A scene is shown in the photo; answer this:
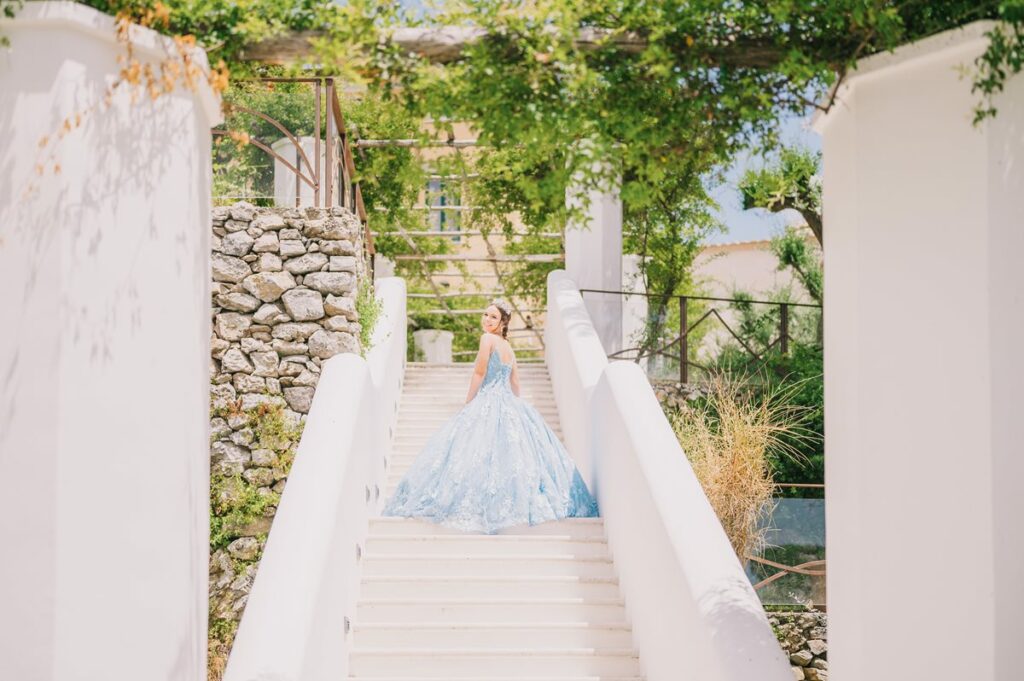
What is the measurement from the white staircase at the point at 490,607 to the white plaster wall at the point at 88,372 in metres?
2.23

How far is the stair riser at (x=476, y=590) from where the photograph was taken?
6086 millimetres

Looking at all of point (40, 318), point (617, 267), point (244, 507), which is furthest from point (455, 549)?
point (617, 267)

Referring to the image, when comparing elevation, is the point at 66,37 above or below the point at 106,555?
above

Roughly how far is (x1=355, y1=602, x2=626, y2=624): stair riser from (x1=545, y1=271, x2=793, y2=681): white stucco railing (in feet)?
0.62

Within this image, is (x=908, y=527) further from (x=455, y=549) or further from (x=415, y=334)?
(x=415, y=334)

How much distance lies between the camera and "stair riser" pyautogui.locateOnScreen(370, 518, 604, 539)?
6766mm

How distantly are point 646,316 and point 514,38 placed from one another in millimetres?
9882

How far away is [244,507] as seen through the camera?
29.8 ft

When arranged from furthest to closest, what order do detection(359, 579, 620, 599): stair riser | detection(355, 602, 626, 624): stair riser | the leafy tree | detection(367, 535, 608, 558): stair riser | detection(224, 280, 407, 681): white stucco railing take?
detection(367, 535, 608, 558): stair riser, detection(359, 579, 620, 599): stair riser, detection(355, 602, 626, 624): stair riser, detection(224, 280, 407, 681): white stucco railing, the leafy tree

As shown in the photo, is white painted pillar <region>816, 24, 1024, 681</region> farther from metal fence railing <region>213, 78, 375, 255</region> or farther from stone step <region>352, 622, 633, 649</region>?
metal fence railing <region>213, 78, 375, 255</region>

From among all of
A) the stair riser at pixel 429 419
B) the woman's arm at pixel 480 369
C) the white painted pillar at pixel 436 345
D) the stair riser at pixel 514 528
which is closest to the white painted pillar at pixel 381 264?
the white painted pillar at pixel 436 345

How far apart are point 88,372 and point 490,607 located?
10.7 feet

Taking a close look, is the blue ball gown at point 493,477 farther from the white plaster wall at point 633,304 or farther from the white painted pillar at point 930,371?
the white plaster wall at point 633,304

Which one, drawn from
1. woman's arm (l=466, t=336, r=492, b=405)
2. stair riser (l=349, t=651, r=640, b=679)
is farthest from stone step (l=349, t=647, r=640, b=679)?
woman's arm (l=466, t=336, r=492, b=405)
